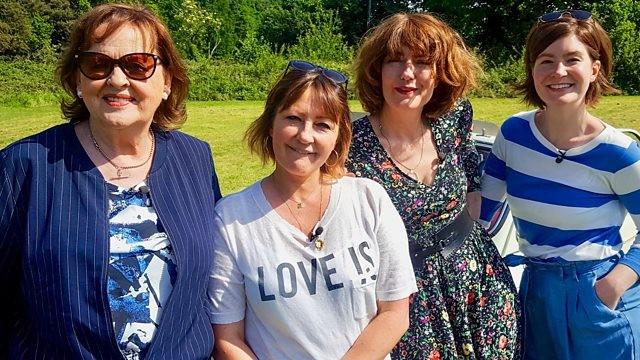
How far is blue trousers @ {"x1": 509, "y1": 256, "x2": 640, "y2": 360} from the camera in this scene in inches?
95.2

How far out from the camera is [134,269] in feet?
6.06

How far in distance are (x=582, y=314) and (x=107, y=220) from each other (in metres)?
1.73

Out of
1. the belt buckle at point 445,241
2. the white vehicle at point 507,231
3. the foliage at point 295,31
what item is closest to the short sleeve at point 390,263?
the belt buckle at point 445,241

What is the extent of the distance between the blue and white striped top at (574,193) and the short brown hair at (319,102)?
79 cm

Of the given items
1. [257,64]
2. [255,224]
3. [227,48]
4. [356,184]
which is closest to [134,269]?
[255,224]

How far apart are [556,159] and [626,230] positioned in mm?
1236

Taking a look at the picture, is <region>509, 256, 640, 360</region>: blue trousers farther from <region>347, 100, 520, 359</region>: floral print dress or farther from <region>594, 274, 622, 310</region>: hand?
<region>347, 100, 520, 359</region>: floral print dress

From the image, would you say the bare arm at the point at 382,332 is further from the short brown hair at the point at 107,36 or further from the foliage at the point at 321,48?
the foliage at the point at 321,48

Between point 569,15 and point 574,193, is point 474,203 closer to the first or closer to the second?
point 574,193

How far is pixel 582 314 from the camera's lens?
95.7 inches

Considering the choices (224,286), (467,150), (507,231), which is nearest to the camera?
(224,286)

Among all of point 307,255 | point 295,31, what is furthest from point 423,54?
point 295,31

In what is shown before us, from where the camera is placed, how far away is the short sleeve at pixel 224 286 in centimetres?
201

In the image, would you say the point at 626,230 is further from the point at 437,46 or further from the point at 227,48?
the point at 227,48
